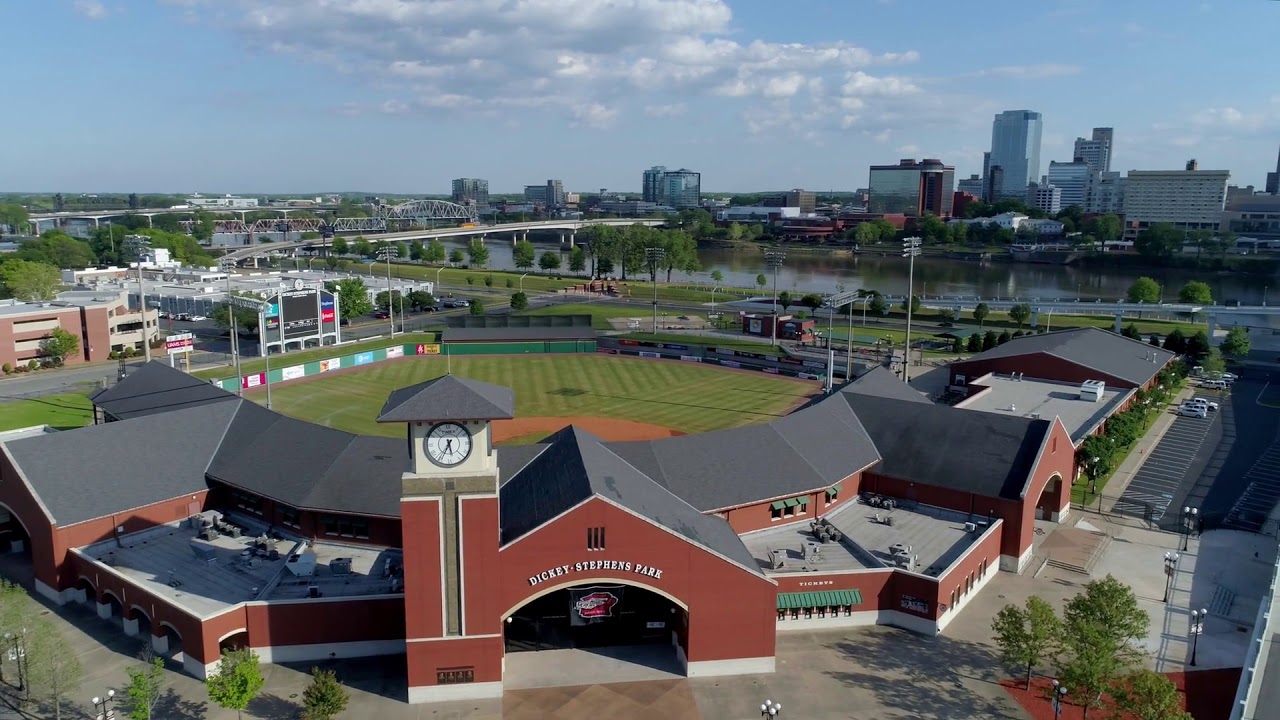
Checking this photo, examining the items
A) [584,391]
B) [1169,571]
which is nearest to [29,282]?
→ [584,391]

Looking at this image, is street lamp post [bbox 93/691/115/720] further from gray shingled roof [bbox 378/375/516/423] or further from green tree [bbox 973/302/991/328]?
green tree [bbox 973/302/991/328]

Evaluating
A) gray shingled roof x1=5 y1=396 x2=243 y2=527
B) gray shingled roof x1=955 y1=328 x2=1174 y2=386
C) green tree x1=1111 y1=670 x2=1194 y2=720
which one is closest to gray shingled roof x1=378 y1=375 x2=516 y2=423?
gray shingled roof x1=5 y1=396 x2=243 y2=527

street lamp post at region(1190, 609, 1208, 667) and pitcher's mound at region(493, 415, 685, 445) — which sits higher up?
pitcher's mound at region(493, 415, 685, 445)

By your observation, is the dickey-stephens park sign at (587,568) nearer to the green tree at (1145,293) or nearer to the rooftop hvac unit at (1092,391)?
the rooftop hvac unit at (1092,391)

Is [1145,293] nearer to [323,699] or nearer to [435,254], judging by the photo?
[323,699]

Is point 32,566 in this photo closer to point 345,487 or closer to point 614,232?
point 345,487

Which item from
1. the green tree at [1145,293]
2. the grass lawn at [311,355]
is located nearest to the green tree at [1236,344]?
the green tree at [1145,293]
